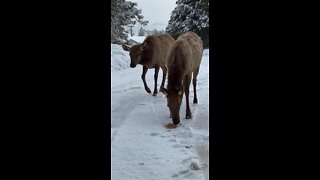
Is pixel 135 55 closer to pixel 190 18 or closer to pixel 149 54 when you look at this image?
pixel 149 54

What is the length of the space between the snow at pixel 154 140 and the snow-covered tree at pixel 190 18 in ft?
41.1

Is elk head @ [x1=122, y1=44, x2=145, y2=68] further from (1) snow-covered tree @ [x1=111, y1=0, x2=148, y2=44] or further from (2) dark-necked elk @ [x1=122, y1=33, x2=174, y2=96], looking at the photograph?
(1) snow-covered tree @ [x1=111, y1=0, x2=148, y2=44]

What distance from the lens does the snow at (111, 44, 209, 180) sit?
421 centimetres

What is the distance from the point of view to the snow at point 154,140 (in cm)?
421

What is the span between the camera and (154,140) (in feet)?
18.4

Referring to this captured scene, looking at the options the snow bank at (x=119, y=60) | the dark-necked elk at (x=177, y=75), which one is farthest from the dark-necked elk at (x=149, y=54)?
the snow bank at (x=119, y=60)

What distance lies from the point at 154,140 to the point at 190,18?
17246mm

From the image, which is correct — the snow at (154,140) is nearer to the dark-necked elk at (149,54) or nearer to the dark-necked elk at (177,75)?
the dark-necked elk at (177,75)

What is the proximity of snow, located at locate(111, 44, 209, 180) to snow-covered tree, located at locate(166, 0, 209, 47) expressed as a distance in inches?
493

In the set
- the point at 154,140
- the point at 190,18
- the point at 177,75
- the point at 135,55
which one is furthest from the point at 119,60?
the point at 154,140

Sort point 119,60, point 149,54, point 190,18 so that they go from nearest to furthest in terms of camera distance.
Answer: point 149,54
point 119,60
point 190,18
